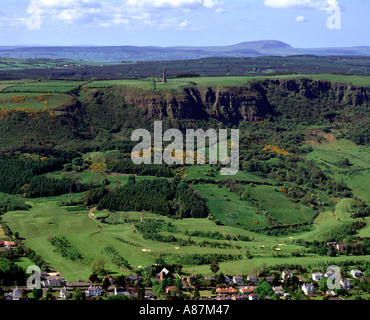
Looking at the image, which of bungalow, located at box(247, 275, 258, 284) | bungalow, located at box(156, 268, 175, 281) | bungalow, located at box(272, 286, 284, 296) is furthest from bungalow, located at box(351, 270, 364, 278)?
bungalow, located at box(156, 268, 175, 281)

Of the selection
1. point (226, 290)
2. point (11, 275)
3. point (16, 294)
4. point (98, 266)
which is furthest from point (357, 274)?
point (11, 275)

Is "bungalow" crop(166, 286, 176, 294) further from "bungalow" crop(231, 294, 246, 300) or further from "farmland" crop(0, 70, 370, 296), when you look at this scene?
"farmland" crop(0, 70, 370, 296)

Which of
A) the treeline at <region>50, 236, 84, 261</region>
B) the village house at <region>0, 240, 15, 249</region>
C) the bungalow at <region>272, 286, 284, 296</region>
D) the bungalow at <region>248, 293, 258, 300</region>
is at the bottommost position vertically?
the treeline at <region>50, 236, 84, 261</region>

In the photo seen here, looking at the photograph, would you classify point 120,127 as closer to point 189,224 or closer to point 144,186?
point 144,186

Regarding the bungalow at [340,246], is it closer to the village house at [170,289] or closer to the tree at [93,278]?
the village house at [170,289]

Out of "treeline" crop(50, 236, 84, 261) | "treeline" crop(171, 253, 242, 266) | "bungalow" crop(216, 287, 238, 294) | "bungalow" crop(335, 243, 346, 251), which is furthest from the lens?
"bungalow" crop(335, 243, 346, 251)

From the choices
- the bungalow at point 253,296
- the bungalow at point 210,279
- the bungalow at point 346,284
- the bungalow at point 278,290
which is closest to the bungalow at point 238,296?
the bungalow at point 253,296
